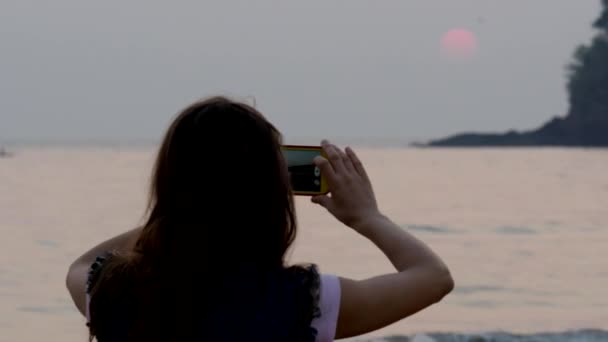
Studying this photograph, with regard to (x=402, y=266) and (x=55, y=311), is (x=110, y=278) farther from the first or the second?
(x=55, y=311)

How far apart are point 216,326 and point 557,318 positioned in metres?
10.3

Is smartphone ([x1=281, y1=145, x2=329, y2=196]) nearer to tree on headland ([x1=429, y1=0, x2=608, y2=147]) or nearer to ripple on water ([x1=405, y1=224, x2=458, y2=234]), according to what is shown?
ripple on water ([x1=405, y1=224, x2=458, y2=234])

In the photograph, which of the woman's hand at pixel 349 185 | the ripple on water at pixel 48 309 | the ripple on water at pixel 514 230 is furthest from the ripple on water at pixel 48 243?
the woman's hand at pixel 349 185

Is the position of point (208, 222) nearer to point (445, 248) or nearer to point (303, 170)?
point (303, 170)

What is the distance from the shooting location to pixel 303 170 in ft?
7.23

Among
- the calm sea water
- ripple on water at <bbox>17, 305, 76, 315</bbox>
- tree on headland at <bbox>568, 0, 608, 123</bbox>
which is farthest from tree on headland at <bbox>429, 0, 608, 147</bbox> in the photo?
ripple on water at <bbox>17, 305, 76, 315</bbox>

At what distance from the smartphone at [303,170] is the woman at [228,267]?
0.16 meters

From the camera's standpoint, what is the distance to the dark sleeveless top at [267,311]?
2.00m

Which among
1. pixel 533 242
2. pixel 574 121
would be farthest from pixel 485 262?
pixel 574 121

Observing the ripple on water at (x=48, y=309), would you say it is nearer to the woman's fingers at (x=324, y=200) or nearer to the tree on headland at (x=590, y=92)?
the woman's fingers at (x=324, y=200)

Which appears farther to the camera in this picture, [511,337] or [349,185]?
[511,337]

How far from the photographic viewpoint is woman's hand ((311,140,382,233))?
6.87ft

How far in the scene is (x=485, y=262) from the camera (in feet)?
56.2

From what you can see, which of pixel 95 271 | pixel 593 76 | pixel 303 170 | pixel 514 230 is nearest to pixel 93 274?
pixel 95 271
